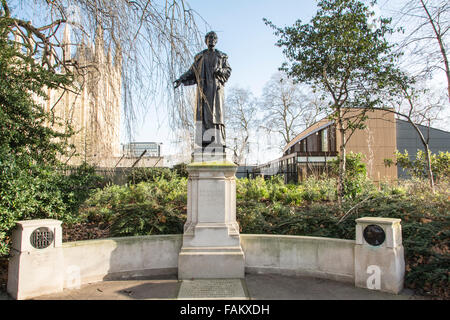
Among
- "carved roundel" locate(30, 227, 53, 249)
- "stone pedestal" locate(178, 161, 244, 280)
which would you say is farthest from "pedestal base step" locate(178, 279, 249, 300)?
"carved roundel" locate(30, 227, 53, 249)

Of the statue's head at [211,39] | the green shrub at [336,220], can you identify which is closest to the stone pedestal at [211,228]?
the green shrub at [336,220]

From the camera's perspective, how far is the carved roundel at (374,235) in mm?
4512

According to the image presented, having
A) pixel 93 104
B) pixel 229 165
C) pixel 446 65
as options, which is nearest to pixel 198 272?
pixel 229 165

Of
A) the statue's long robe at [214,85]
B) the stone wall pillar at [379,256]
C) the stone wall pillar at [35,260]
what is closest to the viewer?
the stone wall pillar at [35,260]

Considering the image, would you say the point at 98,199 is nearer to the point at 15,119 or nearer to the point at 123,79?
the point at 15,119

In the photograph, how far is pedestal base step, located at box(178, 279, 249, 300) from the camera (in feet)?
13.7

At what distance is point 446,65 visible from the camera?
307 inches

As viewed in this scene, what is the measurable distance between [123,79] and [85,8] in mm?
1141

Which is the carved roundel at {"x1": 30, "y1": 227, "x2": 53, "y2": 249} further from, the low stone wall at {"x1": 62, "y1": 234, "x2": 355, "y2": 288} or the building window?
the building window

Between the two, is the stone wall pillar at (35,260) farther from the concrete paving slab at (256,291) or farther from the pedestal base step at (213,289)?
the pedestal base step at (213,289)

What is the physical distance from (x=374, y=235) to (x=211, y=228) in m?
2.57

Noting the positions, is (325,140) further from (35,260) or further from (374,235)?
(35,260)

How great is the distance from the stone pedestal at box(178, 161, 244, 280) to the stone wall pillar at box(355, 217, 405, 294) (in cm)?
188

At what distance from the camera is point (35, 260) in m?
4.17
